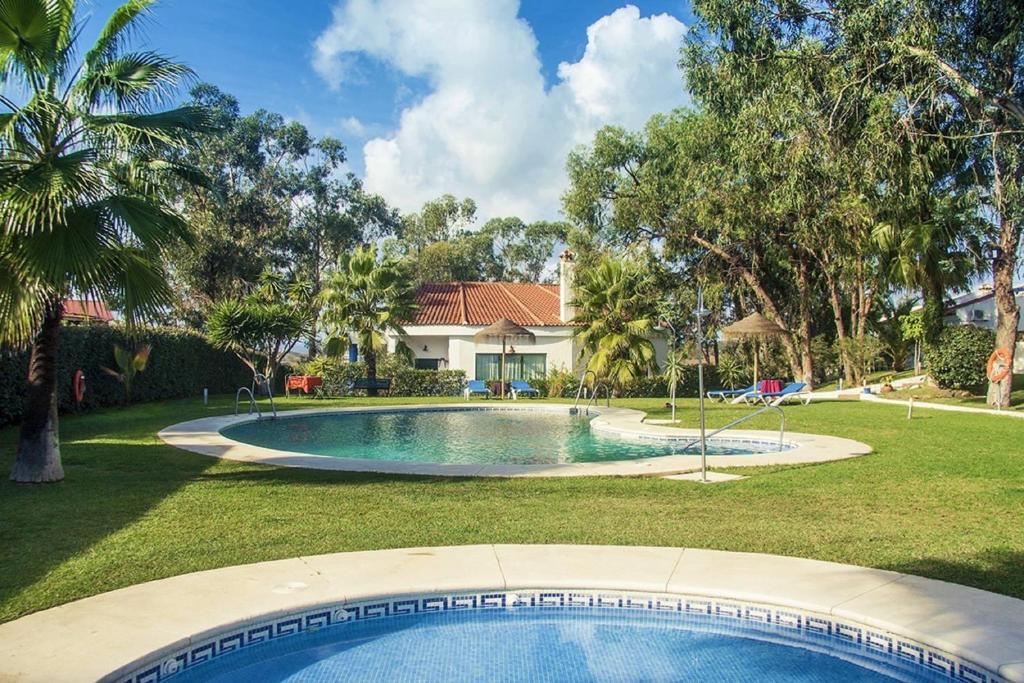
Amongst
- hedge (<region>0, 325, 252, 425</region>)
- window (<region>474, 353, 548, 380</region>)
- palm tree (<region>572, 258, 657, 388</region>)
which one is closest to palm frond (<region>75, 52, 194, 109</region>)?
hedge (<region>0, 325, 252, 425</region>)

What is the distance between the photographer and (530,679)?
15.0 ft

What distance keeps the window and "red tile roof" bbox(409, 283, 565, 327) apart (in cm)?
157

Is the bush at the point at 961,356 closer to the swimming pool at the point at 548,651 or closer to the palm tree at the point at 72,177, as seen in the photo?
the swimming pool at the point at 548,651

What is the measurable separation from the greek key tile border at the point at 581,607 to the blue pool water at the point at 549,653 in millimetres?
45

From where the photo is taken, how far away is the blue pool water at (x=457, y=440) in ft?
46.2

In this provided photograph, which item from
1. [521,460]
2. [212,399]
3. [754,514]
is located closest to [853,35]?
[521,460]

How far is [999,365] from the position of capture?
20.5 m

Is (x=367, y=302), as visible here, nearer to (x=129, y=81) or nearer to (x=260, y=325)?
(x=260, y=325)

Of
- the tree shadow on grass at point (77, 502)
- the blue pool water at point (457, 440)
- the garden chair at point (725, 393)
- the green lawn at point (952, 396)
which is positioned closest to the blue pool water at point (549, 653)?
the tree shadow on grass at point (77, 502)

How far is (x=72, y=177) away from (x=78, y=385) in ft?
43.4

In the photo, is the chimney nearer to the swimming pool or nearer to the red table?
the red table

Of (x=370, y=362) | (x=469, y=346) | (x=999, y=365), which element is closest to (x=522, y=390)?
(x=370, y=362)

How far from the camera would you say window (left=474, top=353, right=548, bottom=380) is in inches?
1393

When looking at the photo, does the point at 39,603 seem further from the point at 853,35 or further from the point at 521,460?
the point at 853,35
